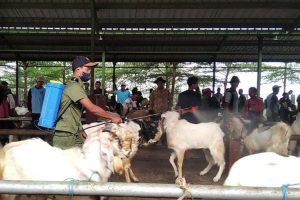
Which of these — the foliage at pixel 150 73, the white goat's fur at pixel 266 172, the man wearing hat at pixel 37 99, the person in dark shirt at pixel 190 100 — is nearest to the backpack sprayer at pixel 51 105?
the white goat's fur at pixel 266 172

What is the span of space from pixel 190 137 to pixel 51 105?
3856 millimetres

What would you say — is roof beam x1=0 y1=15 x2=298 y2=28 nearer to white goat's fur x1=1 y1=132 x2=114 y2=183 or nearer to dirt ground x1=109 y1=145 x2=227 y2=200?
dirt ground x1=109 y1=145 x2=227 y2=200

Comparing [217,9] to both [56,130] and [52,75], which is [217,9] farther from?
[52,75]

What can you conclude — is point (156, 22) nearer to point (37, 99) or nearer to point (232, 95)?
point (232, 95)

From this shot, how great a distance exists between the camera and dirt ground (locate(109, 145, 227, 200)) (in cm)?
736

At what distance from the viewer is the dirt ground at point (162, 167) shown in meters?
7.36

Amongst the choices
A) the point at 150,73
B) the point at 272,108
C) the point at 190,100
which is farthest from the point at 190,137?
the point at 150,73

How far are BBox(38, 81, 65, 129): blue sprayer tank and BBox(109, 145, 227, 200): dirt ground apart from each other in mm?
3095

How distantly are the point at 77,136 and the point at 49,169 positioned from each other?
2.89 feet

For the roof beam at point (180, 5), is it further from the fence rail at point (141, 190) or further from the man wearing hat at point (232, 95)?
the fence rail at point (141, 190)

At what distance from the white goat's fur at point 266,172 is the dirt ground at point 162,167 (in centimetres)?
368

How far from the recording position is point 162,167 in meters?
8.41

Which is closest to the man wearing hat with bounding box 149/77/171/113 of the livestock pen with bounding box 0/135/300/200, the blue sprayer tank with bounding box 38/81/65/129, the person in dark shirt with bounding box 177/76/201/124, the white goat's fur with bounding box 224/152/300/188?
the person in dark shirt with bounding box 177/76/201/124

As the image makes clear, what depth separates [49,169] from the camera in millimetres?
3732
